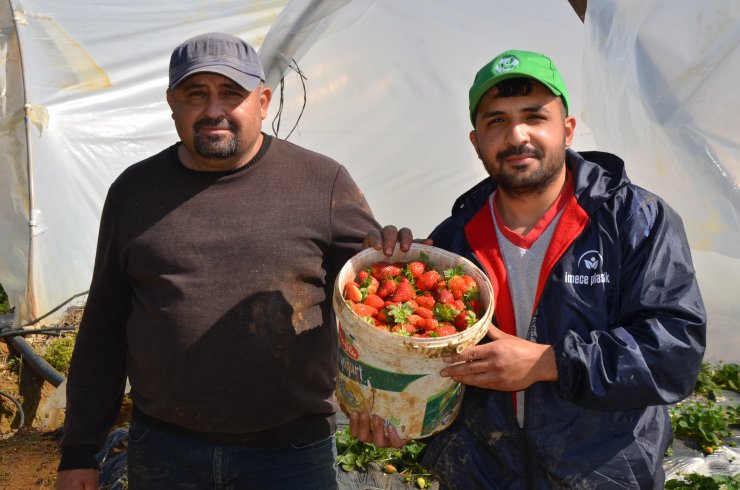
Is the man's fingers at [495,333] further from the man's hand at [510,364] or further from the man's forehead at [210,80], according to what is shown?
the man's forehead at [210,80]

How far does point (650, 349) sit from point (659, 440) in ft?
1.01

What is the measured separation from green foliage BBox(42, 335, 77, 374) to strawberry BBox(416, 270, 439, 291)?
4.16 meters

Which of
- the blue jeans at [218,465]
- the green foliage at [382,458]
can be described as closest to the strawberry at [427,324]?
the blue jeans at [218,465]

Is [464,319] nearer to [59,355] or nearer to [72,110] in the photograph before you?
[59,355]

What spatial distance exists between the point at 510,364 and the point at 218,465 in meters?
1.04

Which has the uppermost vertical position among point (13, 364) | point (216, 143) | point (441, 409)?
point (216, 143)

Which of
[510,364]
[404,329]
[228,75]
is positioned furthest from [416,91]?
[510,364]

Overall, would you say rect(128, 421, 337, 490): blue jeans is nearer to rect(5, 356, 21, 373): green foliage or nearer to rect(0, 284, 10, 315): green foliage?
rect(5, 356, 21, 373): green foliage

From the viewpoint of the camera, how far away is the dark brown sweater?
240 centimetres

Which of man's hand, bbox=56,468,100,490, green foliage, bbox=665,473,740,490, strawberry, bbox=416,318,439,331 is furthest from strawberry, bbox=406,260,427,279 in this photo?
green foliage, bbox=665,473,740,490

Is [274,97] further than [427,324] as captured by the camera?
Yes

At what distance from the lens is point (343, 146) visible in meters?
5.82

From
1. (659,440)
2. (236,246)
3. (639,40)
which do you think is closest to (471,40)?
(639,40)

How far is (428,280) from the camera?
2264mm
